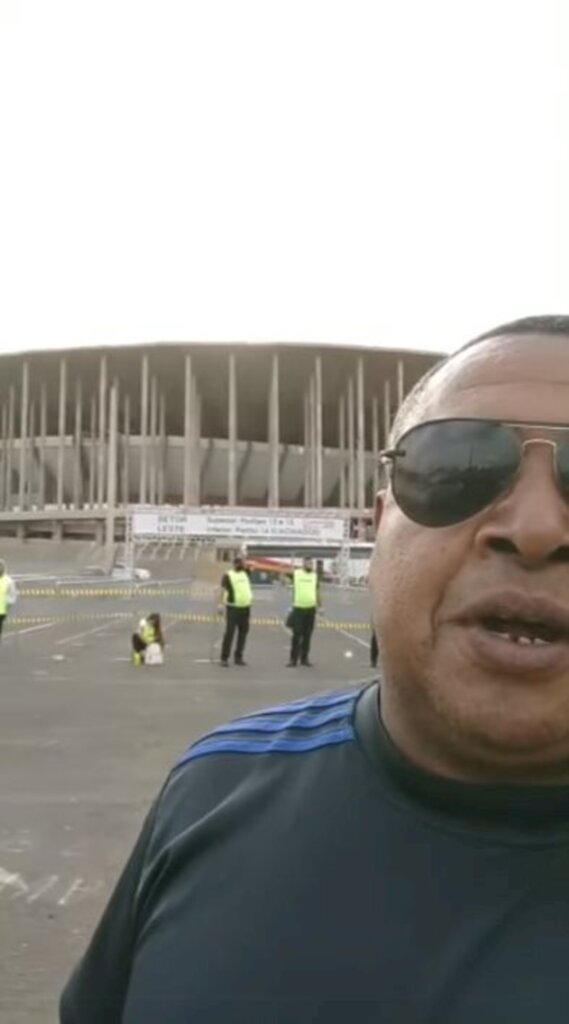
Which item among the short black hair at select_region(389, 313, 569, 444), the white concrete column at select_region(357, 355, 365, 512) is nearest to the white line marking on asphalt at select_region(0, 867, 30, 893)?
the short black hair at select_region(389, 313, 569, 444)

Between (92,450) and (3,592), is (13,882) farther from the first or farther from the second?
(92,450)

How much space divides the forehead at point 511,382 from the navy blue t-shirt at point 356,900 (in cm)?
41

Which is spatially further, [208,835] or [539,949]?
[208,835]

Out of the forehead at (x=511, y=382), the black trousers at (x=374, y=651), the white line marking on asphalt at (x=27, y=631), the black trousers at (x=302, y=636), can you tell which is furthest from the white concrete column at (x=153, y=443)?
the forehead at (x=511, y=382)

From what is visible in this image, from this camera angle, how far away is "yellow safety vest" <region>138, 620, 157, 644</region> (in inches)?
586

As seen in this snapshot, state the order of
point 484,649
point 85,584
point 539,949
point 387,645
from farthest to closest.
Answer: point 85,584 → point 387,645 → point 484,649 → point 539,949

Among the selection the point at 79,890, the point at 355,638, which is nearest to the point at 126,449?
the point at 355,638

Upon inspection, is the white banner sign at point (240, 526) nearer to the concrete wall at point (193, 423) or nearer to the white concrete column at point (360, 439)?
the concrete wall at point (193, 423)

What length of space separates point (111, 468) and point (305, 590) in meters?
48.4

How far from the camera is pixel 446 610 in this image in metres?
1.27

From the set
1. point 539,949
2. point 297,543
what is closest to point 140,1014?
point 539,949

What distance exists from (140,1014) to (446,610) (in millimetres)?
557

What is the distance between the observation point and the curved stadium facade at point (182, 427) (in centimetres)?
6462

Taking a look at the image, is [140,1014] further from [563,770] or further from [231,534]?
[231,534]
